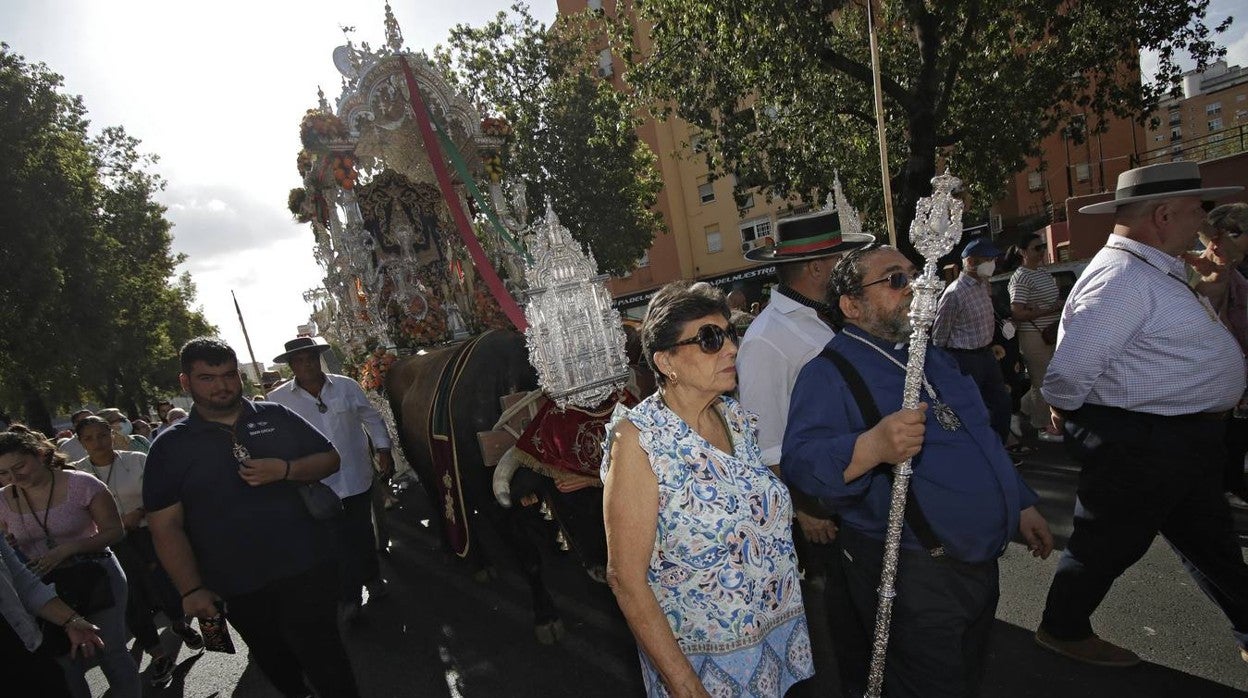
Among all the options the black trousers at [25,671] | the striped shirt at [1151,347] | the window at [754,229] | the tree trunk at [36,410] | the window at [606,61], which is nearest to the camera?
the black trousers at [25,671]

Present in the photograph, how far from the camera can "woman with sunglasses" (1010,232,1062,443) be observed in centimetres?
627

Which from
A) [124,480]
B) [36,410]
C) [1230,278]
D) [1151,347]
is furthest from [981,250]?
[36,410]

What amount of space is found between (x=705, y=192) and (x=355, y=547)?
1066 inches

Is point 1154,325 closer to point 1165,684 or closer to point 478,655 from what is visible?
point 1165,684

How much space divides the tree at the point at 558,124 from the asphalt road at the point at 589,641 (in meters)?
17.5

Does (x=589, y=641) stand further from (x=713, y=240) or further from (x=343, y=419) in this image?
(x=713, y=240)

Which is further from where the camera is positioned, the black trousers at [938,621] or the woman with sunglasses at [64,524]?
the woman with sunglasses at [64,524]

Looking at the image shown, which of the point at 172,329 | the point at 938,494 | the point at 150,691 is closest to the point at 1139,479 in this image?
the point at 938,494

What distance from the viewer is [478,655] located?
14.3 feet

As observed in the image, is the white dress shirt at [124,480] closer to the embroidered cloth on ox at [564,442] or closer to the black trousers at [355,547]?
the black trousers at [355,547]

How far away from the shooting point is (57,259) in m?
17.7

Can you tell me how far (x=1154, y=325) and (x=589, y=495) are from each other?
2.80 metres

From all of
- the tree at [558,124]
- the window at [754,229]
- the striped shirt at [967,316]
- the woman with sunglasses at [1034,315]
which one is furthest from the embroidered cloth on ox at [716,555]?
the window at [754,229]

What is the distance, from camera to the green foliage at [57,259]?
53.8 ft
